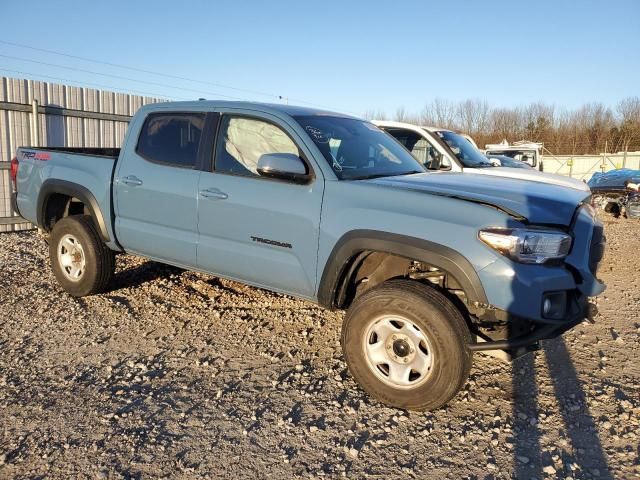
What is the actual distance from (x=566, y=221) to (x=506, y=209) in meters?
0.48

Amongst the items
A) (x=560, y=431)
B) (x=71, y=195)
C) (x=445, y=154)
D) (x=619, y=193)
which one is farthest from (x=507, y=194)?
(x=619, y=193)

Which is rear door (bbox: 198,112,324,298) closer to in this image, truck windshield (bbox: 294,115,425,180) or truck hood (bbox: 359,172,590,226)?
truck windshield (bbox: 294,115,425,180)

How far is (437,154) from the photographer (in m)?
8.52

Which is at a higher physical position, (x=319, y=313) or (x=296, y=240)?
(x=296, y=240)

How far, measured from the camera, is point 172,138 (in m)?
4.87

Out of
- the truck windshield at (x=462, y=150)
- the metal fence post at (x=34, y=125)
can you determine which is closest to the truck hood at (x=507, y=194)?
the truck windshield at (x=462, y=150)

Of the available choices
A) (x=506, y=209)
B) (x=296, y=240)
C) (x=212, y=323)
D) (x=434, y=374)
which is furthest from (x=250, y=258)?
(x=506, y=209)

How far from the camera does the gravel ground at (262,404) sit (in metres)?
2.91

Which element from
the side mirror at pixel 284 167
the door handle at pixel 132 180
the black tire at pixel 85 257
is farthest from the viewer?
the black tire at pixel 85 257

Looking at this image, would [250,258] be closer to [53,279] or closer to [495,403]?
[495,403]

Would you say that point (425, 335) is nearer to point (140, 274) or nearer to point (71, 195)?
point (71, 195)

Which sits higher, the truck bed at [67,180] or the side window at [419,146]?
the side window at [419,146]

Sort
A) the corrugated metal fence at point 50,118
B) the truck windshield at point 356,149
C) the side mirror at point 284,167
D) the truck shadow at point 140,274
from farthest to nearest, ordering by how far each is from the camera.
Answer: the corrugated metal fence at point 50,118, the truck shadow at point 140,274, the truck windshield at point 356,149, the side mirror at point 284,167

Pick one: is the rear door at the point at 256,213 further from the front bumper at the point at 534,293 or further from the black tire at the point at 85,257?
the black tire at the point at 85,257
